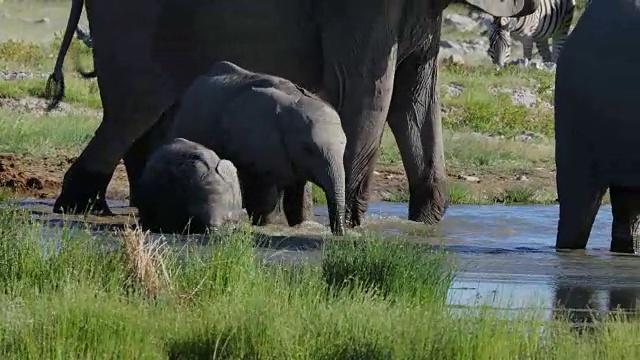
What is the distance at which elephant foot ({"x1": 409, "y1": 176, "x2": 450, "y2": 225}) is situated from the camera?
13688 mm

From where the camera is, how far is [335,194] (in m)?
11.2

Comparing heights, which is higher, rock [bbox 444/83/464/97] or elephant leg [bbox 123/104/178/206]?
rock [bbox 444/83/464/97]

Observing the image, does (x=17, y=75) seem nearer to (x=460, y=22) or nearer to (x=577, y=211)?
(x=577, y=211)

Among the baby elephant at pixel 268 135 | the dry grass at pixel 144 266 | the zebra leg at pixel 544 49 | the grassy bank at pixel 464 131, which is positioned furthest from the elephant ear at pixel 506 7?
the zebra leg at pixel 544 49

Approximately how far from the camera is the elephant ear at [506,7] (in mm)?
13383

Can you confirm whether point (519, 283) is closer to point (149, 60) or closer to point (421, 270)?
point (421, 270)

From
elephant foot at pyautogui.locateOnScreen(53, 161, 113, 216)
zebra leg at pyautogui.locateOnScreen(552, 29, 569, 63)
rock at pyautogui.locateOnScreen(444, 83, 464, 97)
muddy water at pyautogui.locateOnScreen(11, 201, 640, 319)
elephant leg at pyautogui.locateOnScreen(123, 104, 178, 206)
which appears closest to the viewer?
muddy water at pyautogui.locateOnScreen(11, 201, 640, 319)

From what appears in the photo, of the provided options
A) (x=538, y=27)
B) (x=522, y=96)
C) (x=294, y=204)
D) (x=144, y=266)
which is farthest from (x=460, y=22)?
(x=144, y=266)

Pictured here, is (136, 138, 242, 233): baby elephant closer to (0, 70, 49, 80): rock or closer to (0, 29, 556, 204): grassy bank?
(0, 29, 556, 204): grassy bank

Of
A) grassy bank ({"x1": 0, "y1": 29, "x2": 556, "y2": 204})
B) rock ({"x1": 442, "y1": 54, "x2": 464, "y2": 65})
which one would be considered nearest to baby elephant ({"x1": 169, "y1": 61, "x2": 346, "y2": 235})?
grassy bank ({"x1": 0, "y1": 29, "x2": 556, "y2": 204})

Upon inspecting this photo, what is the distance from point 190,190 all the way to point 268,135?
643 millimetres

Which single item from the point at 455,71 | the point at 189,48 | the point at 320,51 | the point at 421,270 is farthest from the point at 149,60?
the point at 455,71

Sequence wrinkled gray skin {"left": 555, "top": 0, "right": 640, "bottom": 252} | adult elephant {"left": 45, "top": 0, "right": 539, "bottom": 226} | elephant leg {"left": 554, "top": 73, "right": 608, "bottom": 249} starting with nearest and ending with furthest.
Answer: wrinkled gray skin {"left": 555, "top": 0, "right": 640, "bottom": 252}, elephant leg {"left": 554, "top": 73, "right": 608, "bottom": 249}, adult elephant {"left": 45, "top": 0, "right": 539, "bottom": 226}

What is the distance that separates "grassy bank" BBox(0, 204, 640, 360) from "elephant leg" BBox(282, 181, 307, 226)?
3.64 metres
